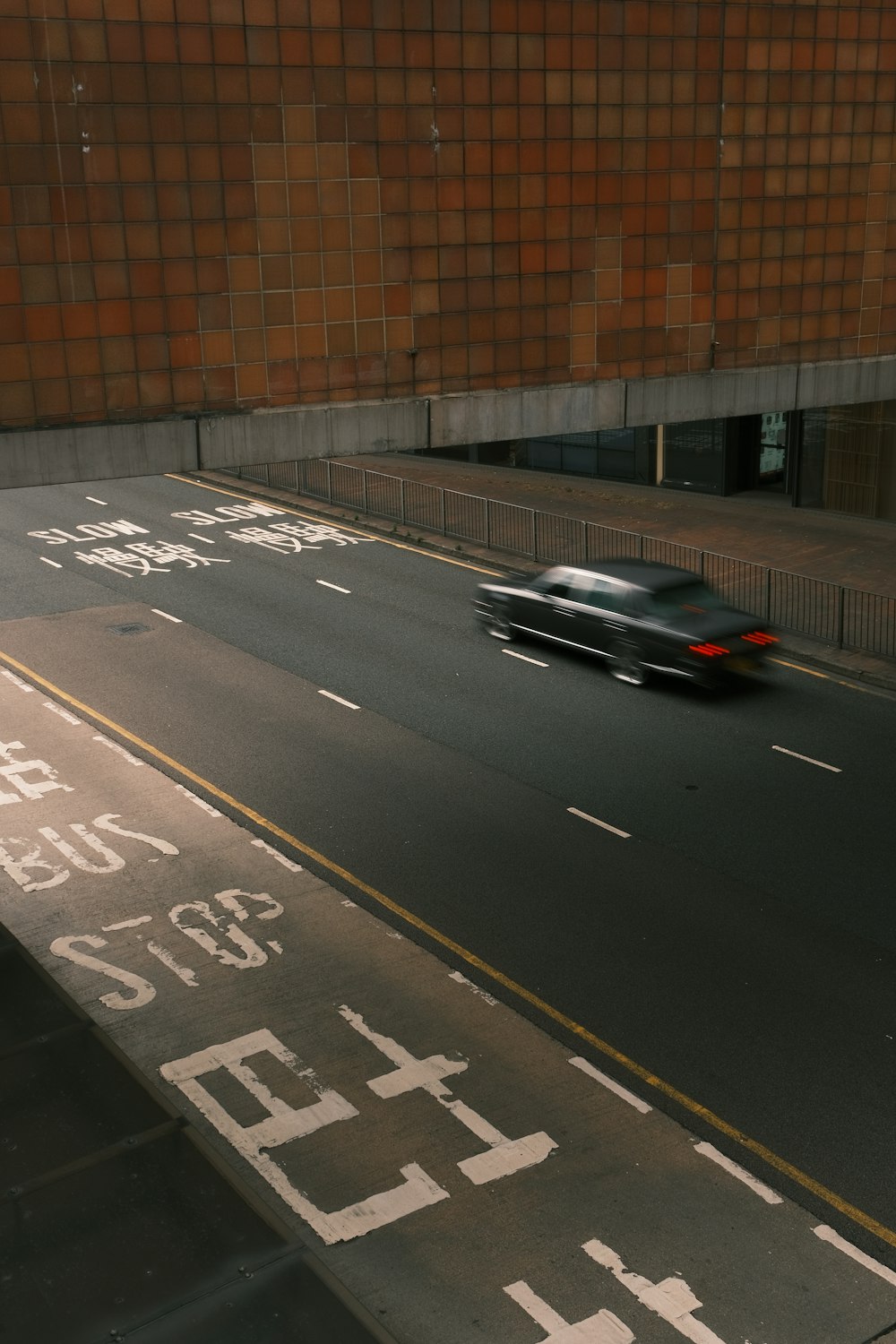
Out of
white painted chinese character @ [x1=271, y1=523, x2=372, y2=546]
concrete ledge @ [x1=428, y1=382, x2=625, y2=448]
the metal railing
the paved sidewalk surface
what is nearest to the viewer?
concrete ledge @ [x1=428, y1=382, x2=625, y2=448]

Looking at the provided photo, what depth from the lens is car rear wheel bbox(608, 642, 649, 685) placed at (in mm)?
20359

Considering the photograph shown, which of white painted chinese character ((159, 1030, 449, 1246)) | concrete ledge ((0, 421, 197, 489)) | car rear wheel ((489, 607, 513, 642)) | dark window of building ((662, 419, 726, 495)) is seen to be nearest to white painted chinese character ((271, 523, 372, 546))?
car rear wheel ((489, 607, 513, 642))

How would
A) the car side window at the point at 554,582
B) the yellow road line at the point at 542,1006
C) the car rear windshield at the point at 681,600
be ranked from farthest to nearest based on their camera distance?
1. the car side window at the point at 554,582
2. the car rear windshield at the point at 681,600
3. the yellow road line at the point at 542,1006

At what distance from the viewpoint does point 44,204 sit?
13.6 meters

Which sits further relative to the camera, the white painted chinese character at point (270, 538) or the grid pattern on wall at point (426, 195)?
the white painted chinese character at point (270, 538)

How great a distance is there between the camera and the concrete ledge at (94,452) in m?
14.0

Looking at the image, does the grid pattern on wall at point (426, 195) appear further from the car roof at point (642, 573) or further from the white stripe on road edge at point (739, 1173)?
the white stripe on road edge at point (739, 1173)

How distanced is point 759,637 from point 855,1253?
1175 cm

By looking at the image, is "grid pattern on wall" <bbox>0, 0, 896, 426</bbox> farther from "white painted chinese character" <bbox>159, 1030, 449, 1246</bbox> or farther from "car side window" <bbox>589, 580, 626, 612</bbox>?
"white painted chinese character" <bbox>159, 1030, 449, 1246</bbox>

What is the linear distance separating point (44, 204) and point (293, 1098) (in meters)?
8.99

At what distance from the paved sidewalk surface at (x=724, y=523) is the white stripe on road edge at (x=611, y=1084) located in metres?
10.8

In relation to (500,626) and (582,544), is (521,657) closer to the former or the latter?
(500,626)

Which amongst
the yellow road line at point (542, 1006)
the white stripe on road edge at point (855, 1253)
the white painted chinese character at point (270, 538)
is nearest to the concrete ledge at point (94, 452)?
the yellow road line at point (542, 1006)

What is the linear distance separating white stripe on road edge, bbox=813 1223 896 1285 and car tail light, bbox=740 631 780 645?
448 inches
